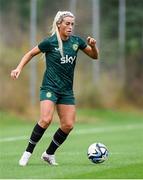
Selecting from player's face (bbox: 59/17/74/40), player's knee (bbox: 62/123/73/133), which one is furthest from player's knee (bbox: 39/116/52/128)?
player's face (bbox: 59/17/74/40)

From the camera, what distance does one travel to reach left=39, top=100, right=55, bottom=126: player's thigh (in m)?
14.2

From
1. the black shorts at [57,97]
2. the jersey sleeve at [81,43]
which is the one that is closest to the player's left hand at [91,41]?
the jersey sleeve at [81,43]

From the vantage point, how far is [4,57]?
37.7 m

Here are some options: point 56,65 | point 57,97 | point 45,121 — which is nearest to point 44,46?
point 56,65

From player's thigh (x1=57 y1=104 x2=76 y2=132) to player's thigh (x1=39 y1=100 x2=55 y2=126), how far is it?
0.28 meters

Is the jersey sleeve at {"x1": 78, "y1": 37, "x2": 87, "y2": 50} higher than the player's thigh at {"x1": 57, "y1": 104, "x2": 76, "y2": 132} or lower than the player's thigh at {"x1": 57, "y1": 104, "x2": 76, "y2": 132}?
higher

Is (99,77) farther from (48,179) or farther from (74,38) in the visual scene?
(48,179)

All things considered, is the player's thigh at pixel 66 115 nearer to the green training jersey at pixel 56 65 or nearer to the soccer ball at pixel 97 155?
the green training jersey at pixel 56 65

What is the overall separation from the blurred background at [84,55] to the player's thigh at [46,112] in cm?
2234

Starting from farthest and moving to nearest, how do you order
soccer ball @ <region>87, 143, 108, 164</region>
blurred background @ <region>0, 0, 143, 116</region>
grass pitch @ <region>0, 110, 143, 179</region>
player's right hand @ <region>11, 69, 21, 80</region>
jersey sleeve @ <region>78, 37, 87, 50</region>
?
blurred background @ <region>0, 0, 143, 116</region> < jersey sleeve @ <region>78, 37, 87, 50</region> < soccer ball @ <region>87, 143, 108, 164</region> < player's right hand @ <region>11, 69, 21, 80</region> < grass pitch @ <region>0, 110, 143, 179</region>

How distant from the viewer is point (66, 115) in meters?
14.5

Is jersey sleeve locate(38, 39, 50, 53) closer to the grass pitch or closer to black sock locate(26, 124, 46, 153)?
black sock locate(26, 124, 46, 153)

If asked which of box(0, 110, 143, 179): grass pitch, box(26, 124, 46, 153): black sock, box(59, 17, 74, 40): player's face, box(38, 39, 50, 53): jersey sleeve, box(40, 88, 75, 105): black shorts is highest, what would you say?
box(59, 17, 74, 40): player's face

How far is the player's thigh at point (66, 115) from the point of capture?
14477 millimetres
